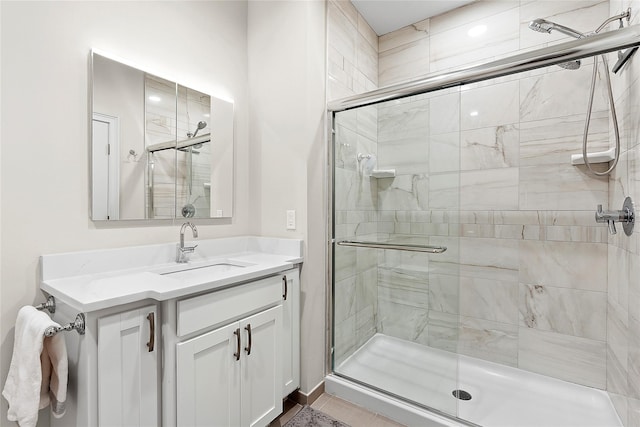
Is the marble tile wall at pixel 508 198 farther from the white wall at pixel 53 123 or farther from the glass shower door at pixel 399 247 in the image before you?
the white wall at pixel 53 123

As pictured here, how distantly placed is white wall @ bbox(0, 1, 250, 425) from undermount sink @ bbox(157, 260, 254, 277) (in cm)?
19

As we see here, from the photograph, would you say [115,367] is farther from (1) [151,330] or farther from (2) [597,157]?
(2) [597,157]

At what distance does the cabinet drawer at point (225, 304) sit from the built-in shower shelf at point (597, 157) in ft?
6.11

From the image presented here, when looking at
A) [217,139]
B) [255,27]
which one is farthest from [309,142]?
[255,27]

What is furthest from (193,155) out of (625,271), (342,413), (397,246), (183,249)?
(625,271)

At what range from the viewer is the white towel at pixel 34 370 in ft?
3.23

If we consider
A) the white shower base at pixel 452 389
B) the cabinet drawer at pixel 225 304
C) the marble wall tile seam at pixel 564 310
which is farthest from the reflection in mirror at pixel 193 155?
the marble wall tile seam at pixel 564 310

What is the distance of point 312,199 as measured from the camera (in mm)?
1834

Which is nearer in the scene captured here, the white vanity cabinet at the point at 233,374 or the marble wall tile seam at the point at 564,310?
the white vanity cabinet at the point at 233,374

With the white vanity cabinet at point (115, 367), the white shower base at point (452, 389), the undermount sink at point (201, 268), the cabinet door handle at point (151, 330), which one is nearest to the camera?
the white vanity cabinet at point (115, 367)

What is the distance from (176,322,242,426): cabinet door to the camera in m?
1.15

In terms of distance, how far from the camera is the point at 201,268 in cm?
167

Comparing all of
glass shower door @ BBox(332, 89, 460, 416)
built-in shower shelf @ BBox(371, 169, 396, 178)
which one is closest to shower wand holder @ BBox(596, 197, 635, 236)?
glass shower door @ BBox(332, 89, 460, 416)

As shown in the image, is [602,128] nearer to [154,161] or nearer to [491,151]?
[491,151]
